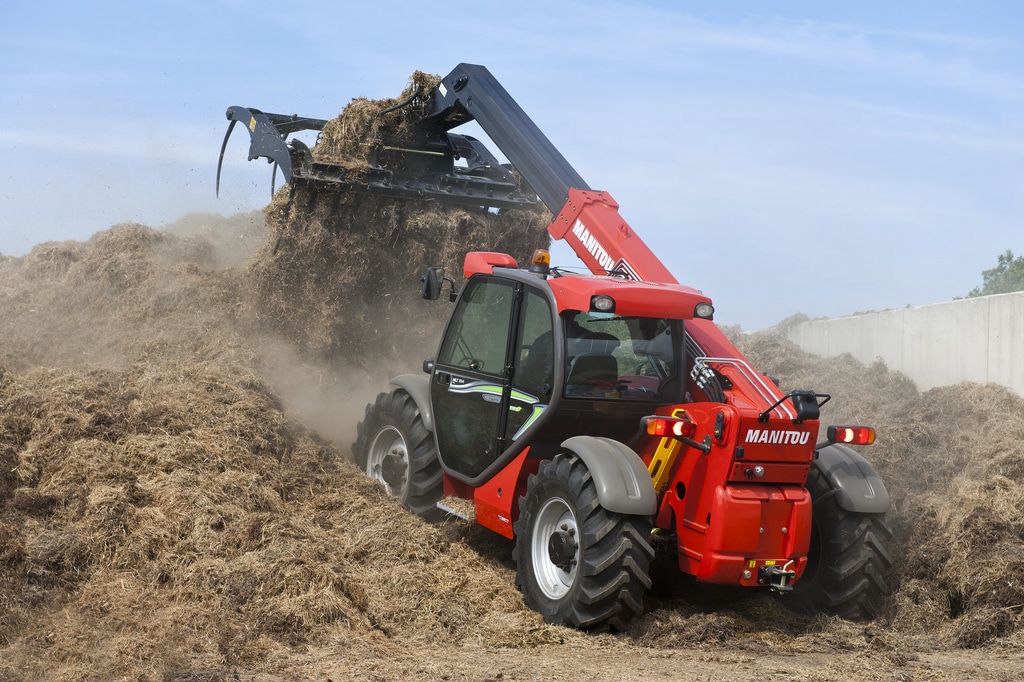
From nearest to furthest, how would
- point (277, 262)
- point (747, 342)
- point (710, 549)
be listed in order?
1. point (710, 549)
2. point (277, 262)
3. point (747, 342)

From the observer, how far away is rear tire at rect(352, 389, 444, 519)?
7336 millimetres

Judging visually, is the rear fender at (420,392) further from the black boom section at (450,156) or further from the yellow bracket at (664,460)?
the yellow bracket at (664,460)

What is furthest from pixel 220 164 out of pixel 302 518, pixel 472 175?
pixel 302 518

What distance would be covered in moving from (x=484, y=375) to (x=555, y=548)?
147cm

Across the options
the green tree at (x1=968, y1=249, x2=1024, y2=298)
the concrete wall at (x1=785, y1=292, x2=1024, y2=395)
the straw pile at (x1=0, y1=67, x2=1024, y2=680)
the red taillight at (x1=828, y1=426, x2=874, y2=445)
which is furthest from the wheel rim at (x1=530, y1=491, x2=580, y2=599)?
the green tree at (x1=968, y1=249, x2=1024, y2=298)

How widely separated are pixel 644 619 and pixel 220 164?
21.3ft

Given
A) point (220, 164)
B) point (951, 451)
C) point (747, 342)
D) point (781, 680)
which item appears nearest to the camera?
point (781, 680)

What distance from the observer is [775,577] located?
541 cm

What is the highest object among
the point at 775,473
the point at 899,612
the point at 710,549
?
the point at 775,473

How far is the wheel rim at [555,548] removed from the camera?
18.4 feet

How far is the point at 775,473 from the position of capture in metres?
5.46

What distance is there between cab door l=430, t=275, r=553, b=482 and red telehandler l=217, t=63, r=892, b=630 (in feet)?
0.05

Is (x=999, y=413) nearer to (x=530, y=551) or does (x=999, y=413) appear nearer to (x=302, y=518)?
(x=530, y=551)

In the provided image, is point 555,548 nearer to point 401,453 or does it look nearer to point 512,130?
point 401,453
